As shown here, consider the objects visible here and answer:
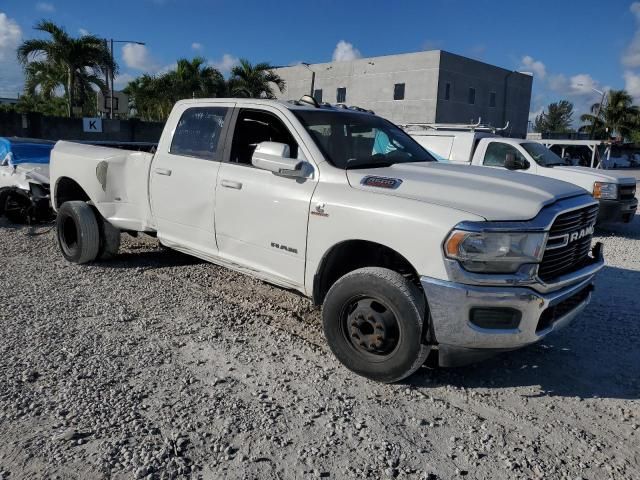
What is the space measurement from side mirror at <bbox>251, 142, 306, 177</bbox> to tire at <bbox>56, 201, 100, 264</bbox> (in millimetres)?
2972

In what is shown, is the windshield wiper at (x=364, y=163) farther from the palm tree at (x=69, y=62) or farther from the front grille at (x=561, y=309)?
the palm tree at (x=69, y=62)

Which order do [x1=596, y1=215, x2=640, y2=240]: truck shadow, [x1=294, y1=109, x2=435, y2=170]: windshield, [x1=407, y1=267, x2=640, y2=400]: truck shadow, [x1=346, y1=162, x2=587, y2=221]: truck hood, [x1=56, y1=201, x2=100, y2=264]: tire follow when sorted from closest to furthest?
1. [x1=346, y1=162, x2=587, y2=221]: truck hood
2. [x1=407, y1=267, x2=640, y2=400]: truck shadow
3. [x1=294, y1=109, x2=435, y2=170]: windshield
4. [x1=56, y1=201, x2=100, y2=264]: tire
5. [x1=596, y1=215, x2=640, y2=240]: truck shadow

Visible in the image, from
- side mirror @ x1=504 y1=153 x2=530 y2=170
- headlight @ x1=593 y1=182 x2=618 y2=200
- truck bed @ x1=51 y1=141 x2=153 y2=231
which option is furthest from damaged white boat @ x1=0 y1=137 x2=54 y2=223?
headlight @ x1=593 y1=182 x2=618 y2=200

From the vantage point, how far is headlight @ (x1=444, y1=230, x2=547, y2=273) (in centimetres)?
319

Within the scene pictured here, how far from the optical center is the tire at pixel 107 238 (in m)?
6.22

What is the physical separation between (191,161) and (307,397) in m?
2.52

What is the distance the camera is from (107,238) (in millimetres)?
6270

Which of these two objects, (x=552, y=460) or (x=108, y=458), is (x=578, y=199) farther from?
(x=108, y=458)

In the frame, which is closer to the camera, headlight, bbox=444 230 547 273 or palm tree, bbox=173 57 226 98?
headlight, bbox=444 230 547 273

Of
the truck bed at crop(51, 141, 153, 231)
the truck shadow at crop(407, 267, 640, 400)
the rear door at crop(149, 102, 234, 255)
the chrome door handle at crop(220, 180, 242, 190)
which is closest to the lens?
the truck shadow at crop(407, 267, 640, 400)

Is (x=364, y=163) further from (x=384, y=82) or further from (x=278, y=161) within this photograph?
(x=384, y=82)

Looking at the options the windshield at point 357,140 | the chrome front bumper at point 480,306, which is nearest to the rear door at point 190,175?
the windshield at point 357,140

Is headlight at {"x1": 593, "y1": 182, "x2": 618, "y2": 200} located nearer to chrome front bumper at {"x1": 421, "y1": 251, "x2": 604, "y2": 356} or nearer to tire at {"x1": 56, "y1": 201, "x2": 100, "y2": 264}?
chrome front bumper at {"x1": 421, "y1": 251, "x2": 604, "y2": 356}

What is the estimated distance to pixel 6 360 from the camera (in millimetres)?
3797
